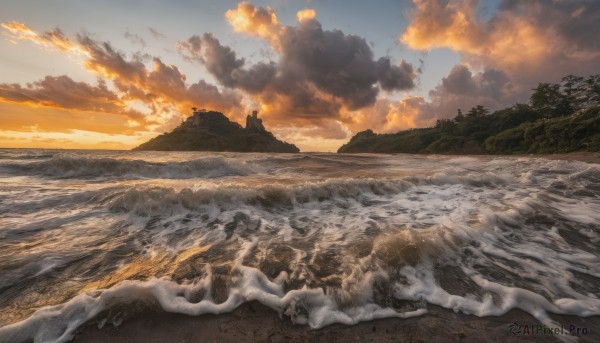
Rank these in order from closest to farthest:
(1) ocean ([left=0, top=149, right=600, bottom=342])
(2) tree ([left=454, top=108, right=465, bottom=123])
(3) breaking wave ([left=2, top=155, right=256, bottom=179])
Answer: (1) ocean ([left=0, top=149, right=600, bottom=342]) < (3) breaking wave ([left=2, top=155, right=256, bottom=179]) < (2) tree ([left=454, top=108, right=465, bottom=123])

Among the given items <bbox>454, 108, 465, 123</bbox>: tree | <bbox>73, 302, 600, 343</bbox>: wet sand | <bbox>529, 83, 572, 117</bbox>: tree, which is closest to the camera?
<bbox>73, 302, 600, 343</bbox>: wet sand

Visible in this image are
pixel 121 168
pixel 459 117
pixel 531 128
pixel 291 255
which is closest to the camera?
pixel 291 255

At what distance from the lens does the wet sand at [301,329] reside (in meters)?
2.36

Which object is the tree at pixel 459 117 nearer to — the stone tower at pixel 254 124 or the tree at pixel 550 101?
the tree at pixel 550 101

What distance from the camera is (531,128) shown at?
Answer: 4134 centimetres

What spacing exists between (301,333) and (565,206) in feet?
24.7

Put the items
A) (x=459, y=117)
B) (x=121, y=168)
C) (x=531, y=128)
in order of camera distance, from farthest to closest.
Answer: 1. (x=459, y=117)
2. (x=531, y=128)
3. (x=121, y=168)

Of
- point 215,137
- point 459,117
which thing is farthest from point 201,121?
point 459,117

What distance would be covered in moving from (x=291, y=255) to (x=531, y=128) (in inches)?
2059

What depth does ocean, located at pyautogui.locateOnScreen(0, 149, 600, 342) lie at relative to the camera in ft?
9.00

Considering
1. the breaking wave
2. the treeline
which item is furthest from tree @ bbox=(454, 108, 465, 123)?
the breaking wave

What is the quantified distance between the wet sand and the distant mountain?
13040cm

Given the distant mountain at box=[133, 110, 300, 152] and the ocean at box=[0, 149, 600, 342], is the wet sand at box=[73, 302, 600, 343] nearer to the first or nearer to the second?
the ocean at box=[0, 149, 600, 342]

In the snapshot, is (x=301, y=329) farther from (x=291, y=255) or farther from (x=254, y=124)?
(x=254, y=124)
